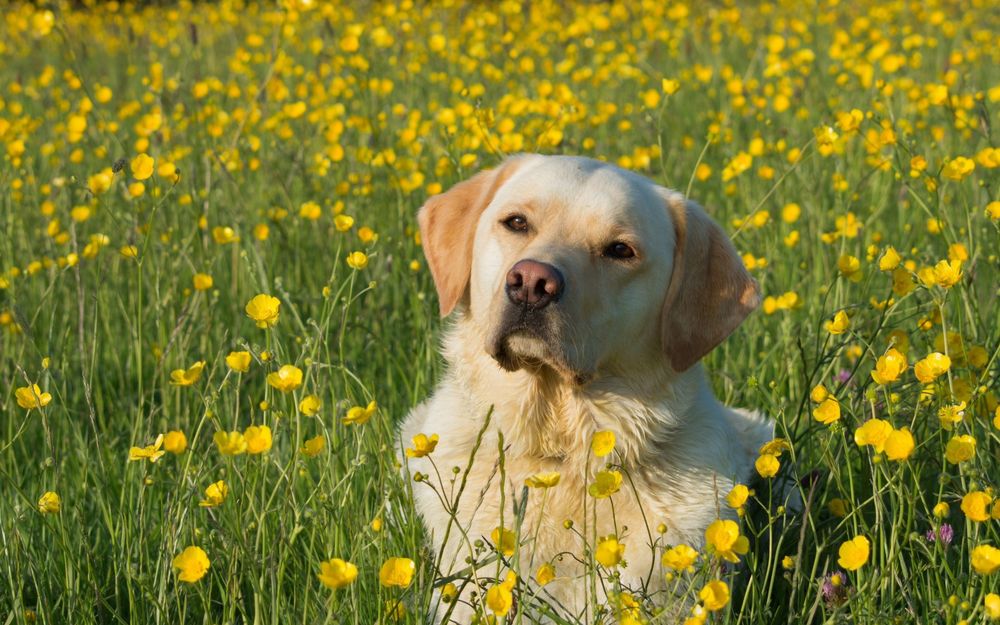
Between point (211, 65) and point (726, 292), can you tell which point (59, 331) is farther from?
point (211, 65)

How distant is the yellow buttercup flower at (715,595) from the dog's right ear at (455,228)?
1372mm

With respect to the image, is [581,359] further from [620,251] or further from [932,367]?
[932,367]

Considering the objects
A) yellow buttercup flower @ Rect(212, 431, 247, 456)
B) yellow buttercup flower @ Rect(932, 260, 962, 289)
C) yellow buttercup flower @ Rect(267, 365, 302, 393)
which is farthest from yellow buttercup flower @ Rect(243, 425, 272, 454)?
yellow buttercup flower @ Rect(932, 260, 962, 289)

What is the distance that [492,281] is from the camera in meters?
2.89

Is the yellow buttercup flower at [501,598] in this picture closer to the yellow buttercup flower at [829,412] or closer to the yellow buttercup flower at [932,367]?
the yellow buttercup flower at [829,412]

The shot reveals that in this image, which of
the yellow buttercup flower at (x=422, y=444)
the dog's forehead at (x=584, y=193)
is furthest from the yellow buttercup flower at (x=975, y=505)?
the dog's forehead at (x=584, y=193)

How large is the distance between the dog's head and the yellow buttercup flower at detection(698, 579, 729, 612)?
91 cm

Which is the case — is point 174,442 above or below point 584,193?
below

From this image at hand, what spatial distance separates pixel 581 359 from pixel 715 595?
946 millimetres

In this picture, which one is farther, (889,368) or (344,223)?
(344,223)

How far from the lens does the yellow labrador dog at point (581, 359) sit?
105 inches

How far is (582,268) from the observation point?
272 cm

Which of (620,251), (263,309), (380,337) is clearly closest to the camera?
(263,309)

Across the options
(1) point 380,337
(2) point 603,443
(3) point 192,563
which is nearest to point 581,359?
(2) point 603,443
